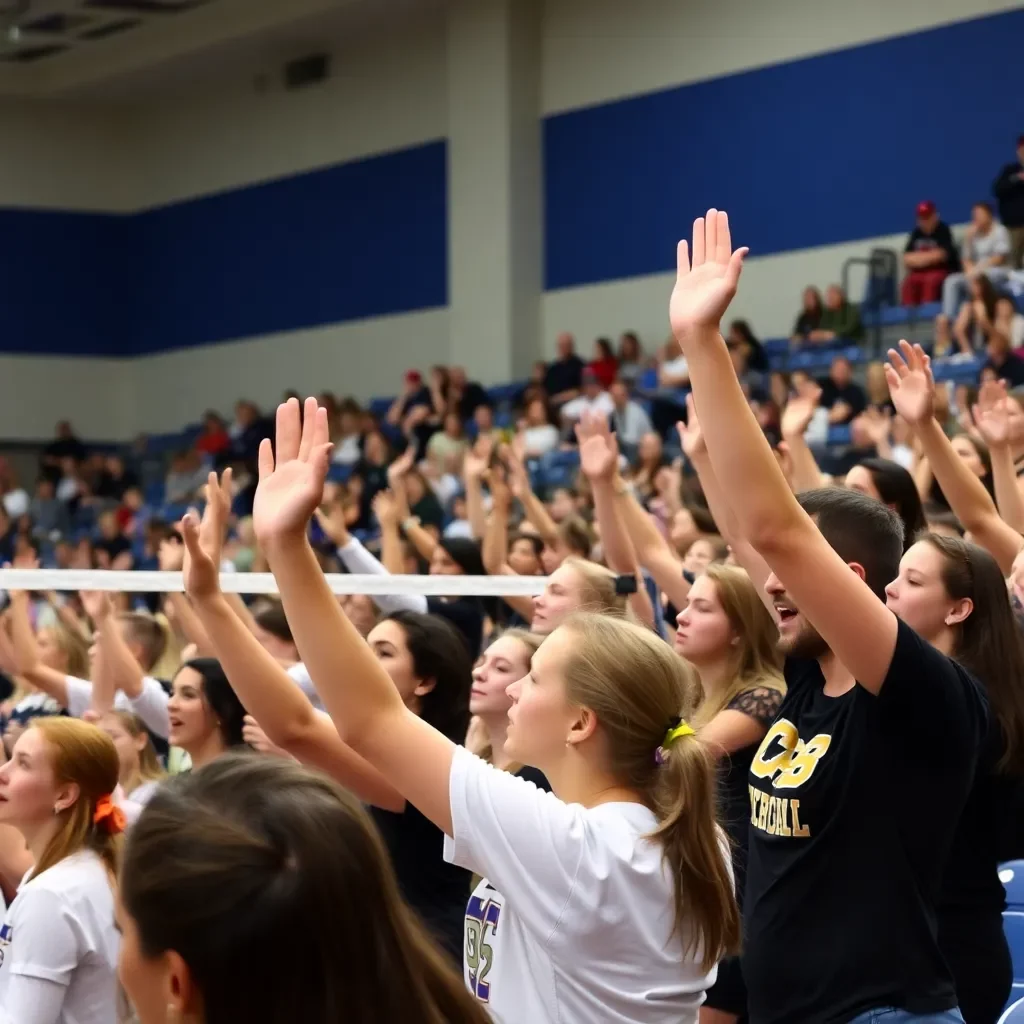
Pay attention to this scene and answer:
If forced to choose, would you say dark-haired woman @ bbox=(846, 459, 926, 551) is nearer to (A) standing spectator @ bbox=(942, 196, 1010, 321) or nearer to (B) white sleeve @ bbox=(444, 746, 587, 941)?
(B) white sleeve @ bbox=(444, 746, 587, 941)

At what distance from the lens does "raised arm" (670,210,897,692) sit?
7.69 ft

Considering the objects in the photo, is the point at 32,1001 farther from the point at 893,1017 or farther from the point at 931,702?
the point at 931,702

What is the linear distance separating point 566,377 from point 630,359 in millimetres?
603

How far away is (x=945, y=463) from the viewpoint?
423 centimetres

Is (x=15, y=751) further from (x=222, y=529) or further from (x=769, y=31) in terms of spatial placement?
(x=769, y=31)

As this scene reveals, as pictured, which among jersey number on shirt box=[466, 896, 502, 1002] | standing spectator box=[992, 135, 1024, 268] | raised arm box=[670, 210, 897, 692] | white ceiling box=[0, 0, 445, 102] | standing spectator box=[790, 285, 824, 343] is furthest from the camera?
white ceiling box=[0, 0, 445, 102]

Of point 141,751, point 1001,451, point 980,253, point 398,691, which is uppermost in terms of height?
point 980,253

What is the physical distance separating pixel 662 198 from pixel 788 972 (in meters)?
14.8

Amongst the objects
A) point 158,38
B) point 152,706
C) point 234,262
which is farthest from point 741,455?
point 234,262

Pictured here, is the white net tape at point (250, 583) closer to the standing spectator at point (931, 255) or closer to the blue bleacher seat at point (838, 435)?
the blue bleacher seat at point (838, 435)

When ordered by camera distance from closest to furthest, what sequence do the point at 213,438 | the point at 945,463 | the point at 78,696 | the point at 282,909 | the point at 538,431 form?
the point at 282,909
the point at 945,463
the point at 78,696
the point at 538,431
the point at 213,438

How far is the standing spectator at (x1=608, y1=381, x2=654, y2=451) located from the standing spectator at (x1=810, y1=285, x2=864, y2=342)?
1529 millimetres

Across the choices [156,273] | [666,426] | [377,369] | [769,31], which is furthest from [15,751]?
[156,273]

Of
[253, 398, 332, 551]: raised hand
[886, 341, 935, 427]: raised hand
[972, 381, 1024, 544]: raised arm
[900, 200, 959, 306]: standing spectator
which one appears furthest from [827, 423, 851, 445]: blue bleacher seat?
[253, 398, 332, 551]: raised hand
